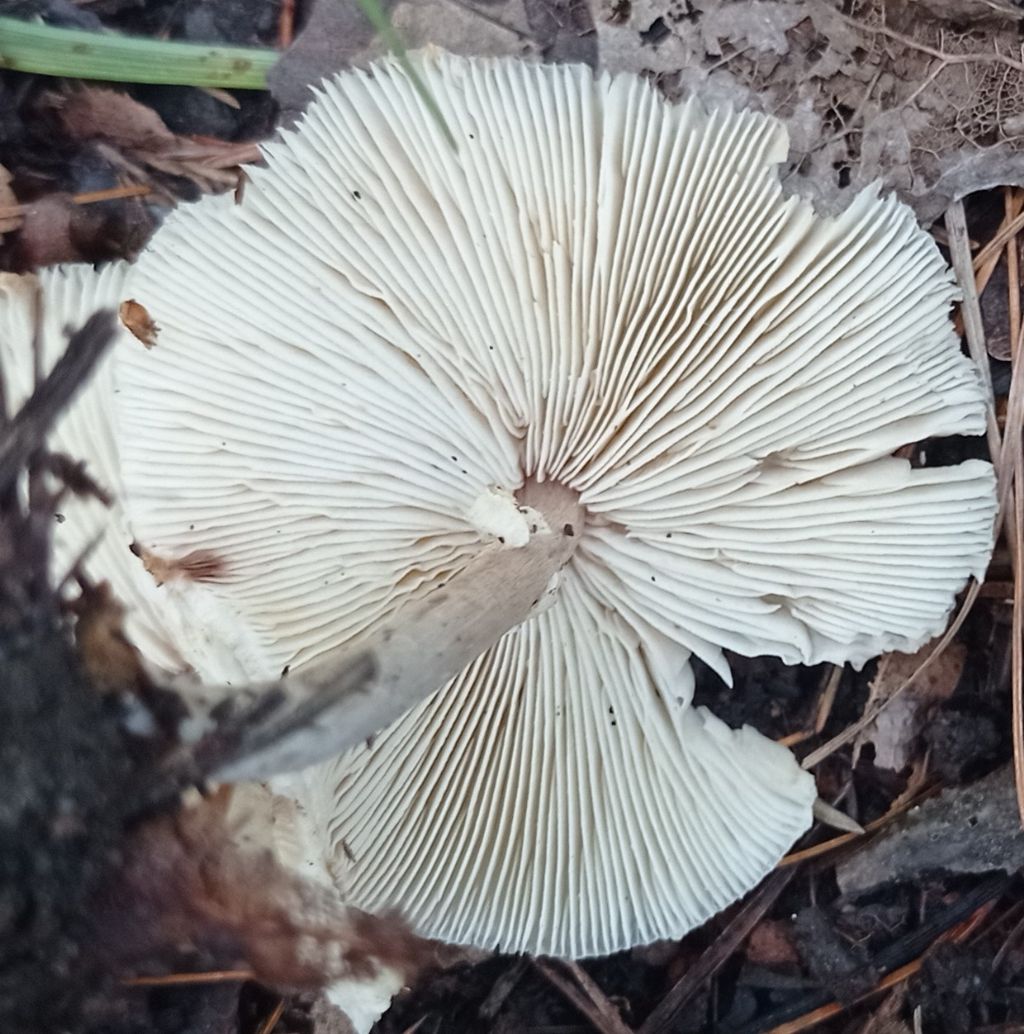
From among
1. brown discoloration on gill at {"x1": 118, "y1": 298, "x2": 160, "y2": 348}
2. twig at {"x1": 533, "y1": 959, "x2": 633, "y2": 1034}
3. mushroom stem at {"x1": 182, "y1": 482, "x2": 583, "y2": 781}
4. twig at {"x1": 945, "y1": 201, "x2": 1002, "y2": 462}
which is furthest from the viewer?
twig at {"x1": 533, "y1": 959, "x2": 633, "y2": 1034}

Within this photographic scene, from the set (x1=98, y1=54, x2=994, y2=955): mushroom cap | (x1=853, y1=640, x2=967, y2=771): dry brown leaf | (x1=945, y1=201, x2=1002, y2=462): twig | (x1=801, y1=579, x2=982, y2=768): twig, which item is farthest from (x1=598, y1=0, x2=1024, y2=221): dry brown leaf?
(x1=853, y1=640, x2=967, y2=771): dry brown leaf

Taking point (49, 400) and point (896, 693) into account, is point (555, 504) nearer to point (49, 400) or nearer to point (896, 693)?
point (49, 400)

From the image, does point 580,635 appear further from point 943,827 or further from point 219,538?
point 943,827

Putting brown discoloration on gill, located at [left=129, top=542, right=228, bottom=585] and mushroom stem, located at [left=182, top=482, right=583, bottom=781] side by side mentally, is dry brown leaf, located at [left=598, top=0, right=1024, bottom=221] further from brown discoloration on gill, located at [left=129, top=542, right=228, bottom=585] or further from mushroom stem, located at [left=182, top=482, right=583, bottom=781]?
brown discoloration on gill, located at [left=129, top=542, right=228, bottom=585]

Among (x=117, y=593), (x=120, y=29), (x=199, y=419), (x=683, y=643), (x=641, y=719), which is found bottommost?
(x=641, y=719)

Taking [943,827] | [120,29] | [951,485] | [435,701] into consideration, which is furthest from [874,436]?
[120,29]
